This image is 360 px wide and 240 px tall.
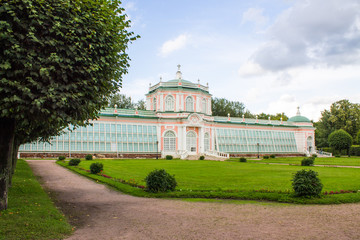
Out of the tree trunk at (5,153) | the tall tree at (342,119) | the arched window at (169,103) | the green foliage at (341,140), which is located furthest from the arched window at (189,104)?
the tree trunk at (5,153)

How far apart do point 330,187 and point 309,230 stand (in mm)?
6929

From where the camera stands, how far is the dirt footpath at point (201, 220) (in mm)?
7133

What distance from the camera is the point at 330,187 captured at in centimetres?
1338

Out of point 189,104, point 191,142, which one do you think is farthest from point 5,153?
point 189,104

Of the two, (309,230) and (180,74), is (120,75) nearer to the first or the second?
(309,230)

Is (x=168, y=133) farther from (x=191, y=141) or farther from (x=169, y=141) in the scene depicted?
(x=191, y=141)

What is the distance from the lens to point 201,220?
8.38 metres

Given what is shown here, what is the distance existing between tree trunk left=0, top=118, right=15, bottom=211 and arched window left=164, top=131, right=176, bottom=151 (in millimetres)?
37686

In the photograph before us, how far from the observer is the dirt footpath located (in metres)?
7.13

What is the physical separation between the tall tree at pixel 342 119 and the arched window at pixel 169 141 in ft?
124

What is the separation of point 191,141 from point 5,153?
39014 millimetres

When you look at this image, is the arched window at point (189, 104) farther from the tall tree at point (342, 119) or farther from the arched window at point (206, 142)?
the tall tree at point (342, 119)

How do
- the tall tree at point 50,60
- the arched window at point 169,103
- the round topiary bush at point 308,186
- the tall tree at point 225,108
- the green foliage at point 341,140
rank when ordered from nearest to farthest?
the tall tree at point 50,60 → the round topiary bush at point 308,186 → the arched window at point 169,103 → the green foliage at point 341,140 → the tall tree at point 225,108

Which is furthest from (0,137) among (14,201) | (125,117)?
(125,117)
